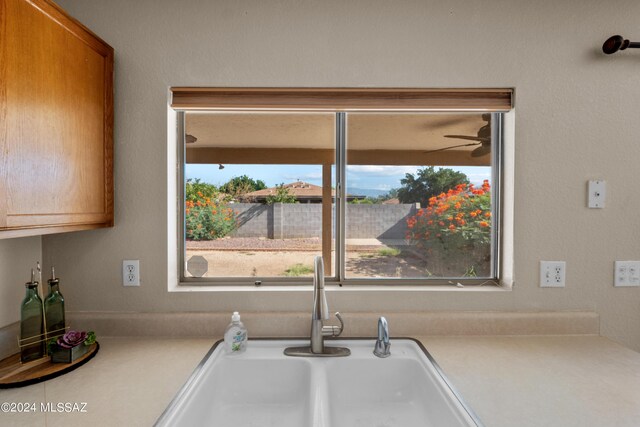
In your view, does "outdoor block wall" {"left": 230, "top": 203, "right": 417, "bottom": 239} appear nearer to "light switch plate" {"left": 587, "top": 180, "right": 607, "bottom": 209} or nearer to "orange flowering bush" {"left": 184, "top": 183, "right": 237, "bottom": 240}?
"orange flowering bush" {"left": 184, "top": 183, "right": 237, "bottom": 240}

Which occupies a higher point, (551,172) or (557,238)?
(551,172)

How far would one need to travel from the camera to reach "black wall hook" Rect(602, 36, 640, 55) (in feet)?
4.40

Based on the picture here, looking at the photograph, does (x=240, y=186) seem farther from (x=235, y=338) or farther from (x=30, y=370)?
(x=30, y=370)

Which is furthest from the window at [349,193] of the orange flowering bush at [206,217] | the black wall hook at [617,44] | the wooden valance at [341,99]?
the black wall hook at [617,44]

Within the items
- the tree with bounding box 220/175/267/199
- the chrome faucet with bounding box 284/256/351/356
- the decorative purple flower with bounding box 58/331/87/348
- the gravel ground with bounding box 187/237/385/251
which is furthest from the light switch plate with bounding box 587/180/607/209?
the decorative purple flower with bounding box 58/331/87/348

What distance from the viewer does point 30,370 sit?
108 cm

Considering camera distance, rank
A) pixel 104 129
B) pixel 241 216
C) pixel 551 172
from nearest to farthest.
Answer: pixel 104 129, pixel 551 172, pixel 241 216

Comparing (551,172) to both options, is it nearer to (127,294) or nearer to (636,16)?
(636,16)

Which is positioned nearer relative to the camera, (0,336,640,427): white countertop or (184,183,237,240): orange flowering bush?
(0,336,640,427): white countertop

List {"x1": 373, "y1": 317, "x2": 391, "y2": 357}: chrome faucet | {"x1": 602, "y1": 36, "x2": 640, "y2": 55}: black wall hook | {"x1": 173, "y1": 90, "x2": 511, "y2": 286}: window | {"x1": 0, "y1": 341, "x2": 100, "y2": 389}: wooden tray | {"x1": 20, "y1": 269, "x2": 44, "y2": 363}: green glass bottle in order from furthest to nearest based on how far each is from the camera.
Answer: {"x1": 173, "y1": 90, "x2": 511, "y2": 286}: window < {"x1": 602, "y1": 36, "x2": 640, "y2": 55}: black wall hook < {"x1": 373, "y1": 317, "x2": 391, "y2": 357}: chrome faucet < {"x1": 20, "y1": 269, "x2": 44, "y2": 363}: green glass bottle < {"x1": 0, "y1": 341, "x2": 100, "y2": 389}: wooden tray

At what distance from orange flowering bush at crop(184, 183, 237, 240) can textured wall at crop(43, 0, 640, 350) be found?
0.17 m

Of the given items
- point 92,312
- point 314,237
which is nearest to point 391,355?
point 314,237

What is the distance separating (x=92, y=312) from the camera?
4.62 feet

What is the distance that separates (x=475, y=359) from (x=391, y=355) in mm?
304
